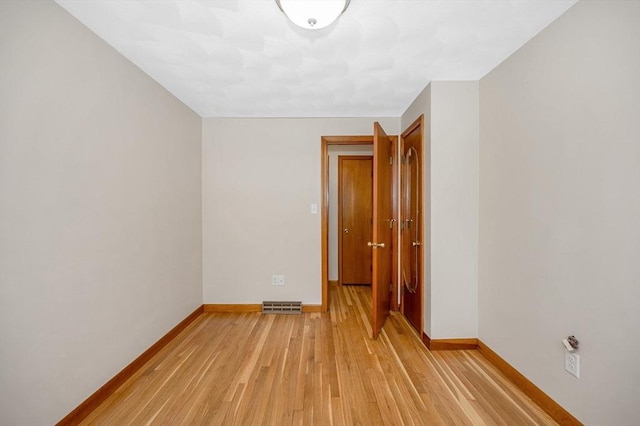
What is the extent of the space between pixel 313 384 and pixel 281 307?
135cm

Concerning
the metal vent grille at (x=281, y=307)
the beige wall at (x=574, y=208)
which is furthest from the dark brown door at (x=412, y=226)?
the metal vent grille at (x=281, y=307)

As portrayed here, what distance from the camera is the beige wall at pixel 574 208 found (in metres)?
1.19

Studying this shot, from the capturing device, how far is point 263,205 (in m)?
3.15

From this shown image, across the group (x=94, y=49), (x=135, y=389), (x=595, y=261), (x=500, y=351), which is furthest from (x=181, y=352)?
(x=595, y=261)

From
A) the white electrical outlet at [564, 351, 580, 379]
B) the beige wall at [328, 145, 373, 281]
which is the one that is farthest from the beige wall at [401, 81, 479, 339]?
the beige wall at [328, 145, 373, 281]

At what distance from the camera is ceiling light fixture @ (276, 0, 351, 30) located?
1.30 m

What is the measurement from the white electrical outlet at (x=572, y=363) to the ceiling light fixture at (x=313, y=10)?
2.27 meters

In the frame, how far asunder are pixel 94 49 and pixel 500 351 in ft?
11.7

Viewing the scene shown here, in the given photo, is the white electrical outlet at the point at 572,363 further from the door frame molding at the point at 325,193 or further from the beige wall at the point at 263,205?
the beige wall at the point at 263,205

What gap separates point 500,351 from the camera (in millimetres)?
1987

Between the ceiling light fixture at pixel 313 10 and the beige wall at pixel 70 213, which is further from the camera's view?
the ceiling light fixture at pixel 313 10

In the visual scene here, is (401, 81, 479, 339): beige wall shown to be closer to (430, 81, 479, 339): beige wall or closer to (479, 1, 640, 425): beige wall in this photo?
(430, 81, 479, 339): beige wall

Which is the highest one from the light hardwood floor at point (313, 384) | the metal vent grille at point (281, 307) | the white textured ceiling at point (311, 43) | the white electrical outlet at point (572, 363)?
the white textured ceiling at point (311, 43)

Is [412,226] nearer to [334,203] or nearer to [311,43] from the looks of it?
[334,203]
